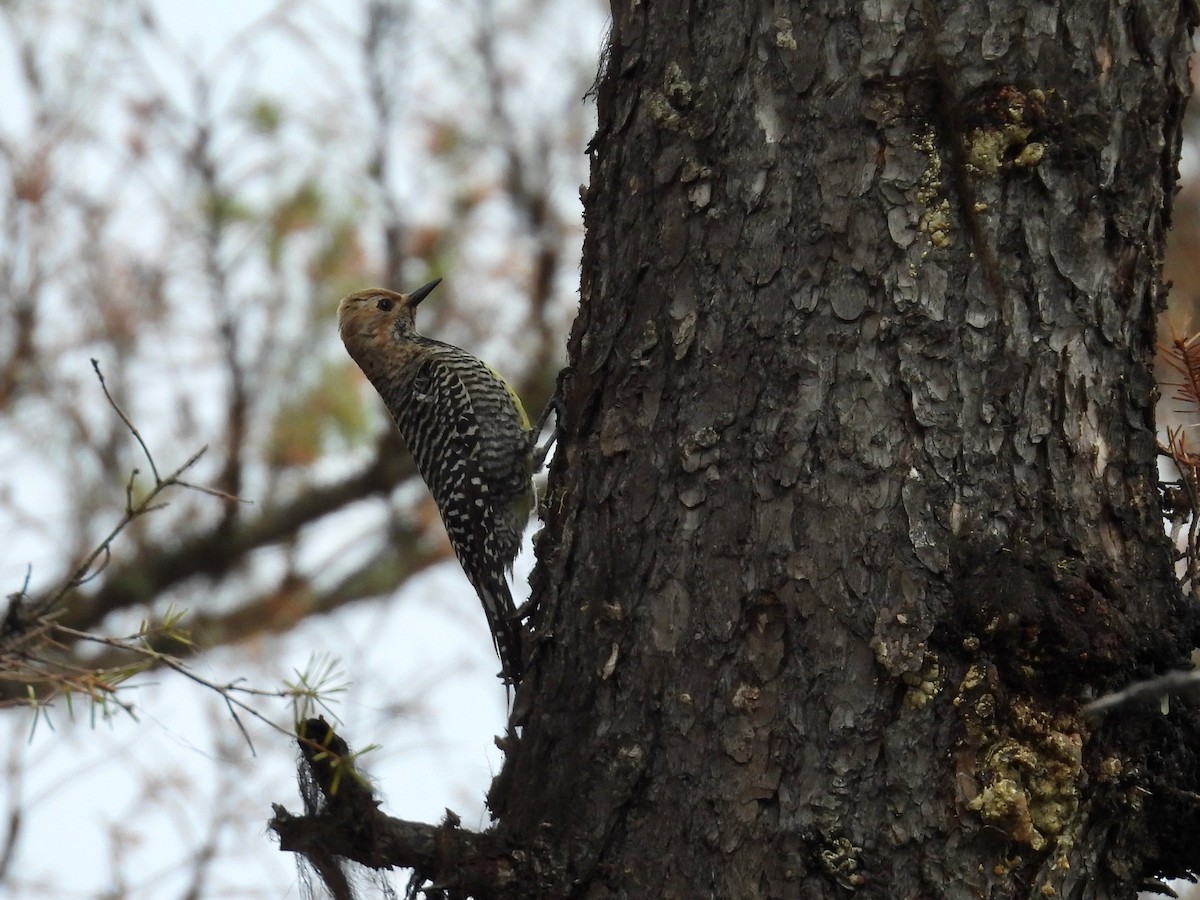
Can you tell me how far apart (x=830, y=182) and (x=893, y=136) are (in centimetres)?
13

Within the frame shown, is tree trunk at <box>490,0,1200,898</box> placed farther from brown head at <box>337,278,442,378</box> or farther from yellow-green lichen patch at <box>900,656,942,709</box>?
brown head at <box>337,278,442,378</box>

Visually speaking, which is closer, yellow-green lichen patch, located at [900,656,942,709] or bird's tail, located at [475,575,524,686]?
yellow-green lichen patch, located at [900,656,942,709]

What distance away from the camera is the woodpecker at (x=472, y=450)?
4828 millimetres

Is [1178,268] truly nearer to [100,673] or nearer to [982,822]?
[982,822]

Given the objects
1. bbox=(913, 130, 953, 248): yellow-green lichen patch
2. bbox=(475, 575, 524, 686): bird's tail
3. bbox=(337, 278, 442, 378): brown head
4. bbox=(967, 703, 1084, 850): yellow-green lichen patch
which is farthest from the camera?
bbox=(337, 278, 442, 378): brown head

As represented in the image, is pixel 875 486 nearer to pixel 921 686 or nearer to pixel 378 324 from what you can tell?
pixel 921 686

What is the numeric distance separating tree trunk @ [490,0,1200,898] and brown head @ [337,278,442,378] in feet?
10.6

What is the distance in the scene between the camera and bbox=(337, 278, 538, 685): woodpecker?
483 cm

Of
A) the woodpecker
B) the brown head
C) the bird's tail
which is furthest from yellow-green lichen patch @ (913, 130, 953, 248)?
the brown head

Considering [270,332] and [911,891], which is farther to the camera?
[270,332]

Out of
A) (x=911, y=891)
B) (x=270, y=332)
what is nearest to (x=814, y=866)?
(x=911, y=891)

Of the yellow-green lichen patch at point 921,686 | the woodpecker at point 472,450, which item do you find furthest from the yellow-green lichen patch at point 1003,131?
the woodpecker at point 472,450

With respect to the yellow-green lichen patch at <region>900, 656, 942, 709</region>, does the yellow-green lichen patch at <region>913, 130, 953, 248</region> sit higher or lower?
higher

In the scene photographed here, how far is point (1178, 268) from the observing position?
636cm
